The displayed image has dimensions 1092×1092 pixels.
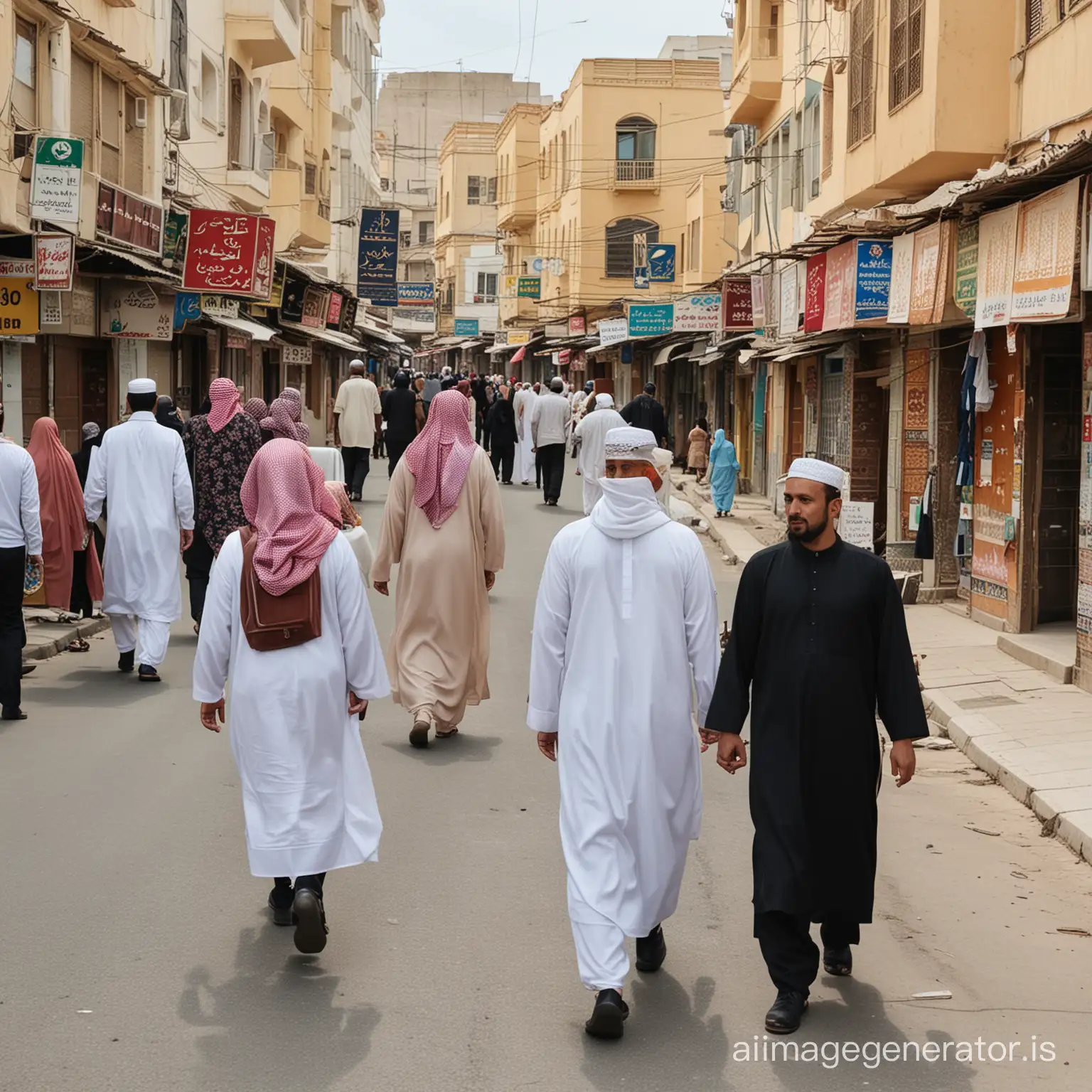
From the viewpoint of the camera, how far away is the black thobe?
484cm

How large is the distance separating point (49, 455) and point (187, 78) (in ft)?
50.5

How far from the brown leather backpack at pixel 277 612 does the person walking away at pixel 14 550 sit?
410 cm

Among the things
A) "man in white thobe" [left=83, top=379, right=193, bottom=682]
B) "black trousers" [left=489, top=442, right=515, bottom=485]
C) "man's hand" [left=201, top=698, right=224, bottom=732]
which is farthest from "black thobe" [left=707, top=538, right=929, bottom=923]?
"black trousers" [left=489, top=442, right=515, bottom=485]

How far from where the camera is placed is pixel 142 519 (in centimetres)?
1092

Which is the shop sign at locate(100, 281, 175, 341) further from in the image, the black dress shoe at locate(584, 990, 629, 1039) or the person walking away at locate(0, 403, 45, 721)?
the black dress shoe at locate(584, 990, 629, 1039)

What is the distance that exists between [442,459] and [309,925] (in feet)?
13.6

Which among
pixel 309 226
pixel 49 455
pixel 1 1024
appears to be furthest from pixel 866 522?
pixel 309 226

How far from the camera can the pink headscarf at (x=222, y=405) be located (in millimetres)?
11656

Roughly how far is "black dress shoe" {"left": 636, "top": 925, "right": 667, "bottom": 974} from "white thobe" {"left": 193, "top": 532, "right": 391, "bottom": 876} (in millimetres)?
1023

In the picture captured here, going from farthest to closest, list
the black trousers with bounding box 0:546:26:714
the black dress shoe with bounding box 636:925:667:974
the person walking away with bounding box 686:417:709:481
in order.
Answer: the person walking away with bounding box 686:417:709:481, the black trousers with bounding box 0:546:26:714, the black dress shoe with bounding box 636:925:667:974

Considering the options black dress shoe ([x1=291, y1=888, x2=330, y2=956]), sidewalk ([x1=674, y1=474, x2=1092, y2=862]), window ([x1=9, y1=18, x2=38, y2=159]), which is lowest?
sidewalk ([x1=674, y1=474, x2=1092, y2=862])

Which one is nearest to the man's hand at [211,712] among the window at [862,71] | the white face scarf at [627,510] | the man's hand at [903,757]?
the white face scarf at [627,510]

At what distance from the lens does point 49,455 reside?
36.4ft

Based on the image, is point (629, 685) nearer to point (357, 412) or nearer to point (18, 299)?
point (18, 299)
